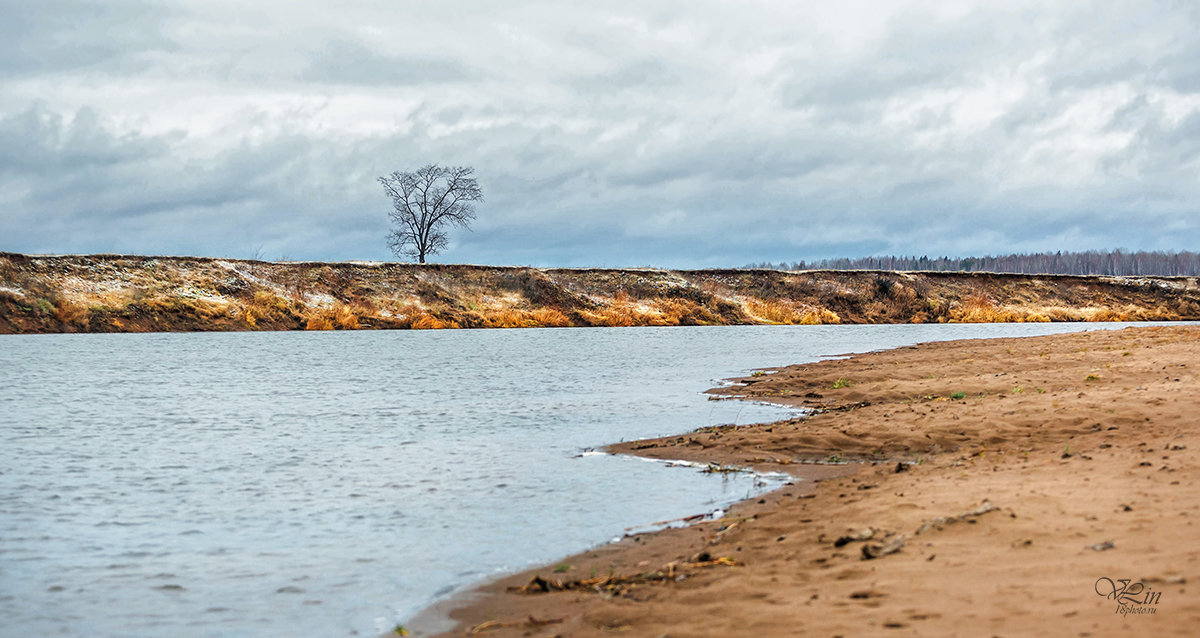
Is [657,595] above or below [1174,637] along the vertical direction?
below

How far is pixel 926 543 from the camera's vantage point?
289 inches

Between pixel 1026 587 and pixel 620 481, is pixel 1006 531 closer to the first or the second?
pixel 1026 587

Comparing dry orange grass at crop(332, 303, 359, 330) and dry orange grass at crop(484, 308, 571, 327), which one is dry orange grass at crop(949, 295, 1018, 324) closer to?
dry orange grass at crop(484, 308, 571, 327)

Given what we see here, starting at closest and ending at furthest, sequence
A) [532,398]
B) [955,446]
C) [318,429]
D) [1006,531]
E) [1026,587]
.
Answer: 1. [1026,587]
2. [1006,531]
3. [955,446]
4. [318,429]
5. [532,398]

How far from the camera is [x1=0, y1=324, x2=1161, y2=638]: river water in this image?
7.41 meters

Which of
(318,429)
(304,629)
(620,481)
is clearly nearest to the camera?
(304,629)

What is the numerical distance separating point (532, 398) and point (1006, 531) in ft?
54.9

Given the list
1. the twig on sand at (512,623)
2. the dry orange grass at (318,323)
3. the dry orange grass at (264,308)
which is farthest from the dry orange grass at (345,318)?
the twig on sand at (512,623)

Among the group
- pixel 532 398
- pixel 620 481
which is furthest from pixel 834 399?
pixel 620 481

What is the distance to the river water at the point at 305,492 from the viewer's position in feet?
24.3

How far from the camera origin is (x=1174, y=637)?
15.2ft

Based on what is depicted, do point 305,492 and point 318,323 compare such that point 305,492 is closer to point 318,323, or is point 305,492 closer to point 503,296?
point 318,323

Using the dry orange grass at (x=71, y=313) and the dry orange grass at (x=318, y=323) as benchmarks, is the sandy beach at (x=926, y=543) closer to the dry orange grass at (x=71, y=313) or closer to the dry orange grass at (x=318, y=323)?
the dry orange grass at (x=71, y=313)

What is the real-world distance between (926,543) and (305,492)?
784cm
